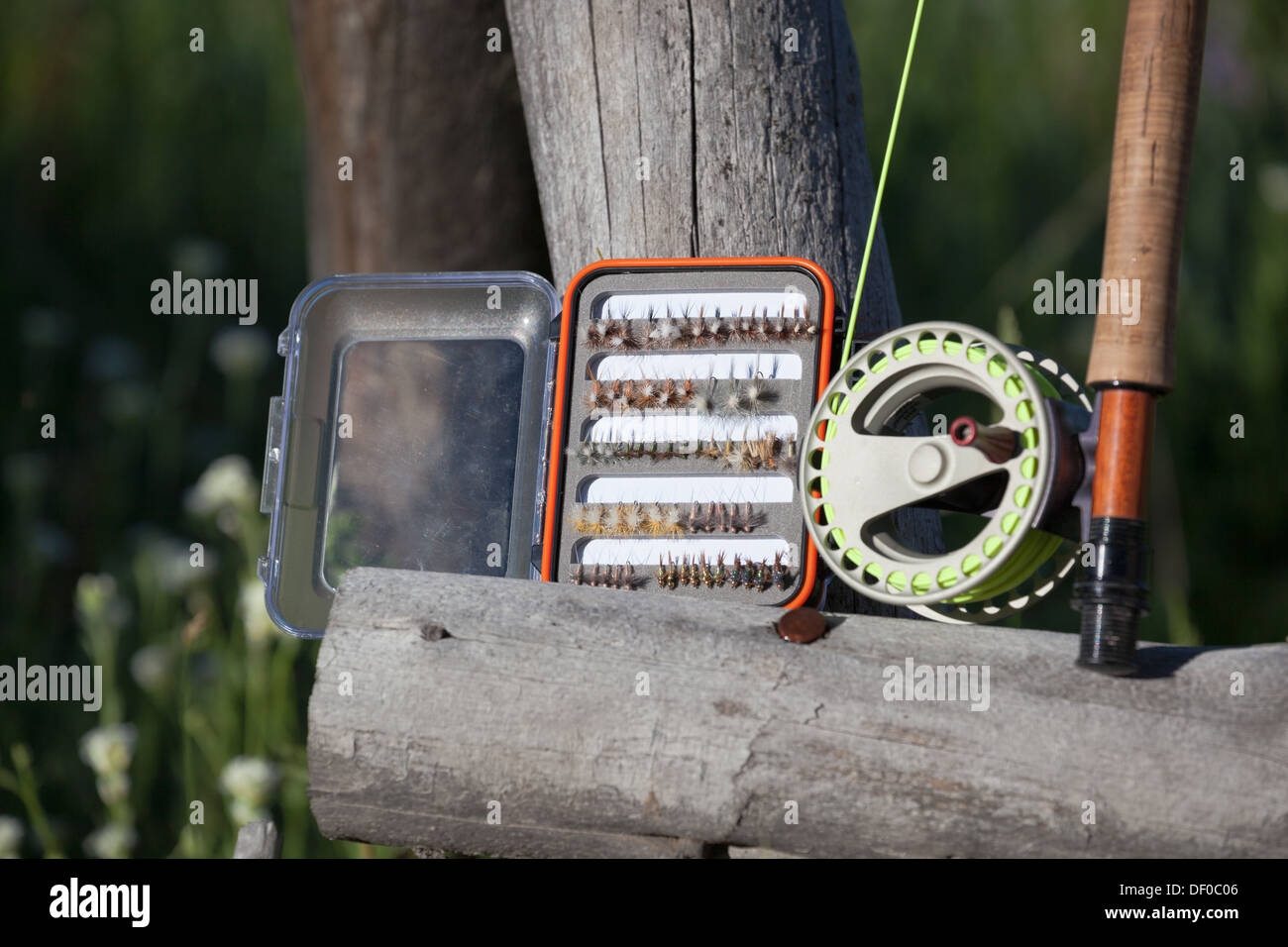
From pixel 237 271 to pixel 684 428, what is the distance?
2.33 metres

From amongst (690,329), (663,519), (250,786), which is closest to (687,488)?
(663,519)

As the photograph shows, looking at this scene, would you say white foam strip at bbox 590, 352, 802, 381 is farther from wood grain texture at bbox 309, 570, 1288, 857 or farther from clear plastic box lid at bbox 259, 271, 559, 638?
wood grain texture at bbox 309, 570, 1288, 857

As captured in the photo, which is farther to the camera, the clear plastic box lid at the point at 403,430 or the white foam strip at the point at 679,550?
the clear plastic box lid at the point at 403,430

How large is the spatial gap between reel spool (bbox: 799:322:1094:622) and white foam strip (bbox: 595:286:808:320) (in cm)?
13

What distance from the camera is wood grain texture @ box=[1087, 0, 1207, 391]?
1040 millimetres

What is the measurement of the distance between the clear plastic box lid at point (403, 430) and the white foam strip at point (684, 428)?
112 mm

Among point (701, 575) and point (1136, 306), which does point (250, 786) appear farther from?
point (1136, 306)

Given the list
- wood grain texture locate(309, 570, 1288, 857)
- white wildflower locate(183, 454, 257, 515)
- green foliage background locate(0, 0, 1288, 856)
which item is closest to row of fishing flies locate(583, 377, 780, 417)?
wood grain texture locate(309, 570, 1288, 857)

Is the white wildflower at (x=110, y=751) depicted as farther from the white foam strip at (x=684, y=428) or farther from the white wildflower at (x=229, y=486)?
the white foam strip at (x=684, y=428)

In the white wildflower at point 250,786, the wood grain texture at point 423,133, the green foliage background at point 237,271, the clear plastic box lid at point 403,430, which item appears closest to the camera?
the clear plastic box lid at point 403,430

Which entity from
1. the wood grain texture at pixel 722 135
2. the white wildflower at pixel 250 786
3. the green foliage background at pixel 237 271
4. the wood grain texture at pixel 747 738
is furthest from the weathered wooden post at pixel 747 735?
the green foliage background at pixel 237 271

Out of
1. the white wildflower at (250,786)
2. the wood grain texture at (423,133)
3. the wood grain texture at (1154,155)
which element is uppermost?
the wood grain texture at (423,133)

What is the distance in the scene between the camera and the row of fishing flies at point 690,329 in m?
1.24

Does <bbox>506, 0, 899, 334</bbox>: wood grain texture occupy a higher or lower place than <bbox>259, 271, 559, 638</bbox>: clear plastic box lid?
higher
